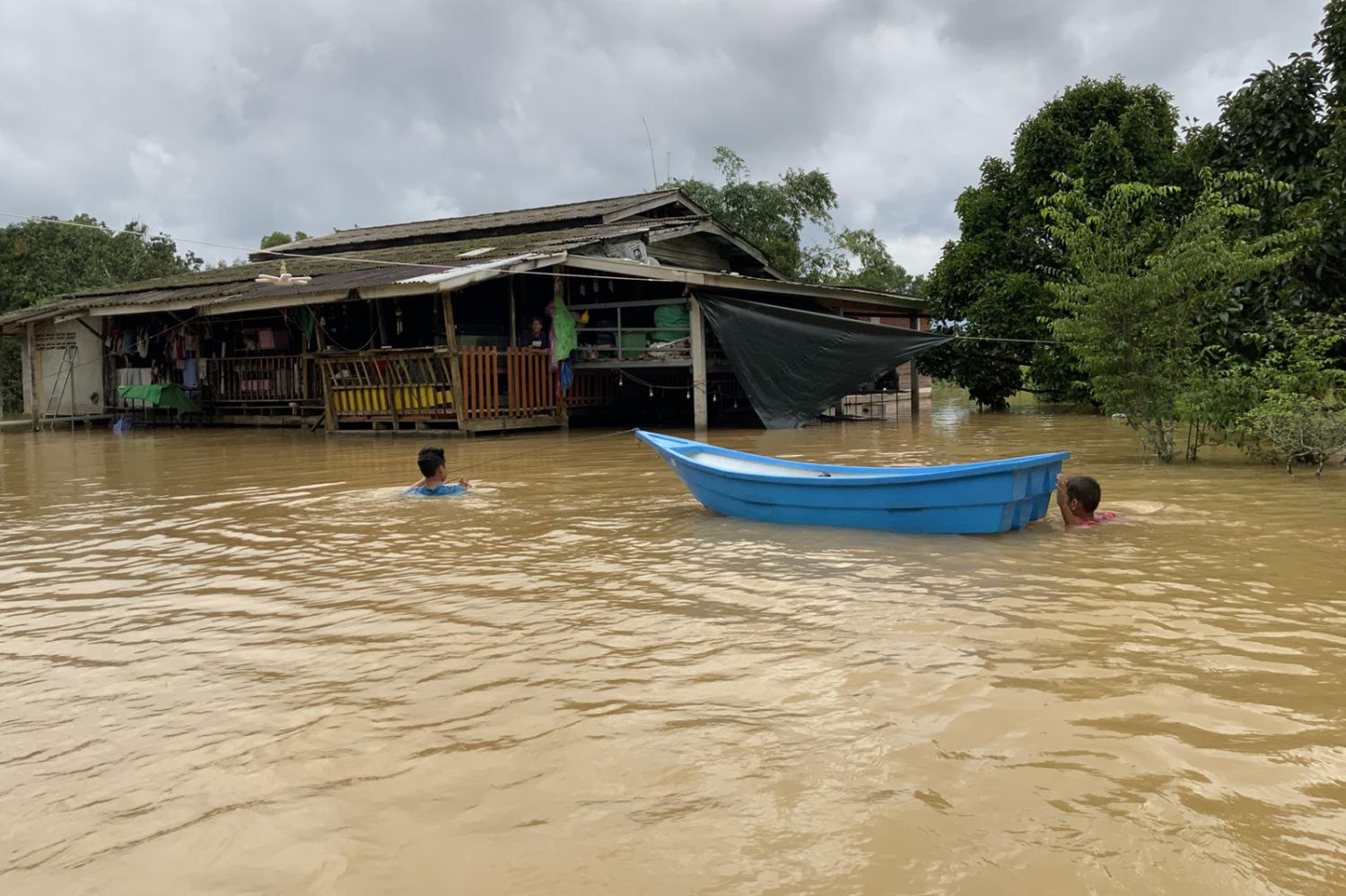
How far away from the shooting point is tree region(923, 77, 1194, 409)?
2066cm

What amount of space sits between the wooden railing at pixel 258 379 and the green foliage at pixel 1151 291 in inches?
576

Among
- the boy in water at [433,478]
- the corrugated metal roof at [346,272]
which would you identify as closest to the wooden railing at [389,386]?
the corrugated metal roof at [346,272]

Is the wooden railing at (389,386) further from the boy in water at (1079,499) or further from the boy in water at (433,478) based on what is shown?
the boy in water at (1079,499)

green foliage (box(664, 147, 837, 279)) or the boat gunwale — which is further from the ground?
green foliage (box(664, 147, 837, 279))

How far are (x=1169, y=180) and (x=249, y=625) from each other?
2144 cm

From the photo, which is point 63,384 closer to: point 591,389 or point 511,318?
point 511,318

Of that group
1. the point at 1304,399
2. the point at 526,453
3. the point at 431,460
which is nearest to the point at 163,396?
the point at 526,453

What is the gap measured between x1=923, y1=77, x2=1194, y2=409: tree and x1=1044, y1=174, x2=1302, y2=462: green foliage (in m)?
8.99

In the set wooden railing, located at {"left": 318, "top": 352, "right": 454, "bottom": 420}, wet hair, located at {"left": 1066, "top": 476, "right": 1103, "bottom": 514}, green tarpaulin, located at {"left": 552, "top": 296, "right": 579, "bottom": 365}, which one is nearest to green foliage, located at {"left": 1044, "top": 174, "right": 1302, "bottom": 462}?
wet hair, located at {"left": 1066, "top": 476, "right": 1103, "bottom": 514}

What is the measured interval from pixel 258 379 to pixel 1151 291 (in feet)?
57.9

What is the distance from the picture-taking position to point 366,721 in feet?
11.7

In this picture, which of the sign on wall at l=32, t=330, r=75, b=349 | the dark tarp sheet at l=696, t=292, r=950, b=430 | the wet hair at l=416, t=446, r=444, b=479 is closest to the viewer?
the wet hair at l=416, t=446, r=444, b=479

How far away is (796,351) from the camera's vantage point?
675 inches

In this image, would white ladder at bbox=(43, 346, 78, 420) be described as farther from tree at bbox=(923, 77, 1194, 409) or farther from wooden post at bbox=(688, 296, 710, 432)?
tree at bbox=(923, 77, 1194, 409)
